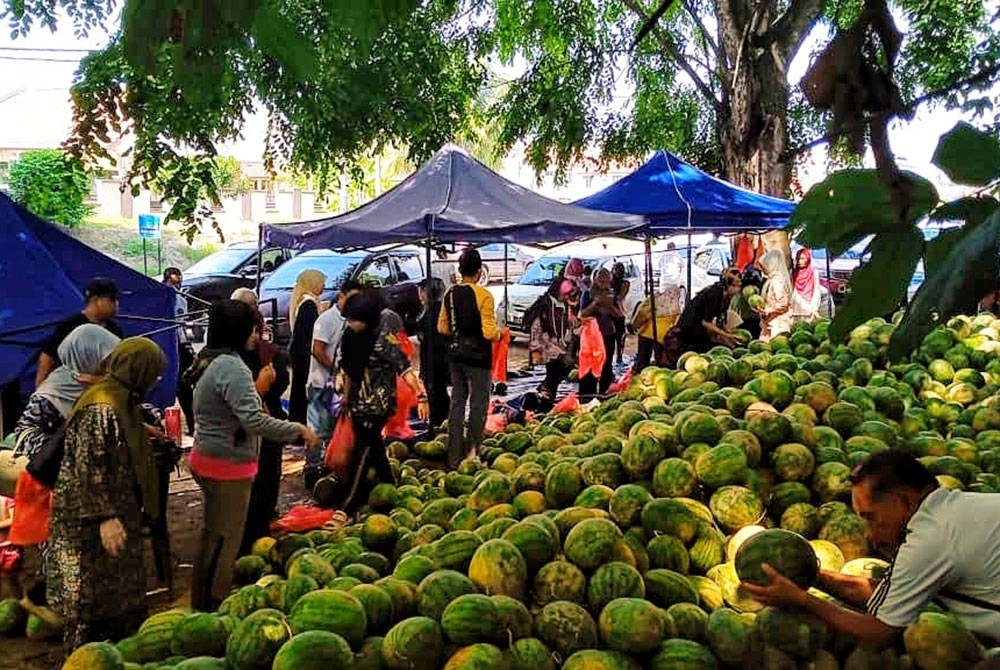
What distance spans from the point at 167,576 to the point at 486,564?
316cm

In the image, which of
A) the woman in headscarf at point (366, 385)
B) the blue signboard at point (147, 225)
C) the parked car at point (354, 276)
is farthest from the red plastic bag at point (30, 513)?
the blue signboard at point (147, 225)

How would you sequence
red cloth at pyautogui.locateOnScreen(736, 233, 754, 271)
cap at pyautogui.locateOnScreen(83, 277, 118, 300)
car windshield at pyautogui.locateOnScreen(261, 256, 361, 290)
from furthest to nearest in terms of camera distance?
car windshield at pyautogui.locateOnScreen(261, 256, 361, 290), red cloth at pyautogui.locateOnScreen(736, 233, 754, 271), cap at pyautogui.locateOnScreen(83, 277, 118, 300)

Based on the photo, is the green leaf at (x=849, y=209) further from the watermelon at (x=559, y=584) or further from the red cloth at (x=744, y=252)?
the red cloth at (x=744, y=252)

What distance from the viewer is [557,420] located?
19.7ft

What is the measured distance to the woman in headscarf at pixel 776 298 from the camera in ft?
32.9

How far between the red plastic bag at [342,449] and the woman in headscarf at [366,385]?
1.1 inches

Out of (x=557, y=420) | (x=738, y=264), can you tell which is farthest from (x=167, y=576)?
(x=738, y=264)

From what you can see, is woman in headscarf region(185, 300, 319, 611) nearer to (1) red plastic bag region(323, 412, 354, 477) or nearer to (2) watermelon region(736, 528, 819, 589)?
(1) red plastic bag region(323, 412, 354, 477)

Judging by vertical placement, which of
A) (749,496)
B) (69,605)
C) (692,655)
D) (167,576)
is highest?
(749,496)

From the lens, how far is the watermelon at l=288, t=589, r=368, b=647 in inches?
110

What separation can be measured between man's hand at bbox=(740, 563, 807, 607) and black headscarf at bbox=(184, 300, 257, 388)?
2.98 meters

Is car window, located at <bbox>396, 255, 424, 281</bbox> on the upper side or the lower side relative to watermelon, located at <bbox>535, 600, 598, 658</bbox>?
upper

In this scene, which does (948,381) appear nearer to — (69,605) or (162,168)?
(69,605)

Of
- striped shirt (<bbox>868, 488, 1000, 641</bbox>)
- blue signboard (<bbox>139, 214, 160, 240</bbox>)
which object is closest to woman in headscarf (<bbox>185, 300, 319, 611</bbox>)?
striped shirt (<bbox>868, 488, 1000, 641</bbox>)
